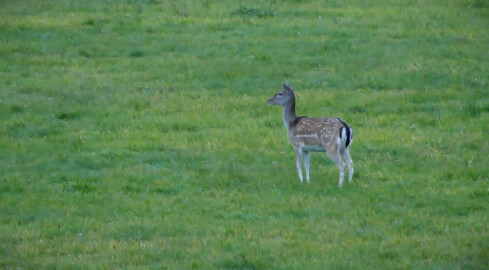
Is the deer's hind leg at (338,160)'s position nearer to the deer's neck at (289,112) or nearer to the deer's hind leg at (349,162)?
the deer's hind leg at (349,162)

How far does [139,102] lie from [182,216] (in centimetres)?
727

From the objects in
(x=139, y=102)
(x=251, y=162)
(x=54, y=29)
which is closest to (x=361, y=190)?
(x=251, y=162)

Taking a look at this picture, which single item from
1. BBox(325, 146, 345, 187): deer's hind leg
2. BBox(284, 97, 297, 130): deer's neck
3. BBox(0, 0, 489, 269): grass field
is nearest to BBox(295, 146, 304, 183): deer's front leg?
BBox(0, 0, 489, 269): grass field

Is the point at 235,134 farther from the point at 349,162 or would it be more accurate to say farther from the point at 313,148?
the point at 349,162

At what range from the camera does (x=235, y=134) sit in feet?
53.9

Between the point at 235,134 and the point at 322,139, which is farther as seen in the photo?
the point at 235,134

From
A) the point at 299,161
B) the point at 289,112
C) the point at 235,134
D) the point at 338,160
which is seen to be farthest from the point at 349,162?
the point at 235,134

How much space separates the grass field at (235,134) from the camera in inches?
425

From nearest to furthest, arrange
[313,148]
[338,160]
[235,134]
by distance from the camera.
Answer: [338,160]
[313,148]
[235,134]

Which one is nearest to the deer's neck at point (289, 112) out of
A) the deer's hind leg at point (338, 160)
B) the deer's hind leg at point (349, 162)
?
the deer's hind leg at point (349, 162)

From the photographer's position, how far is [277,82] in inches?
800

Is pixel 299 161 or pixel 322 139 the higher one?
pixel 322 139

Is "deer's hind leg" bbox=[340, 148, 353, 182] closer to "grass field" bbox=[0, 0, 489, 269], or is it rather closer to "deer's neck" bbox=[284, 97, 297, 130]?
"grass field" bbox=[0, 0, 489, 269]

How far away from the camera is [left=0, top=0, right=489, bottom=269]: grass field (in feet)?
35.4
